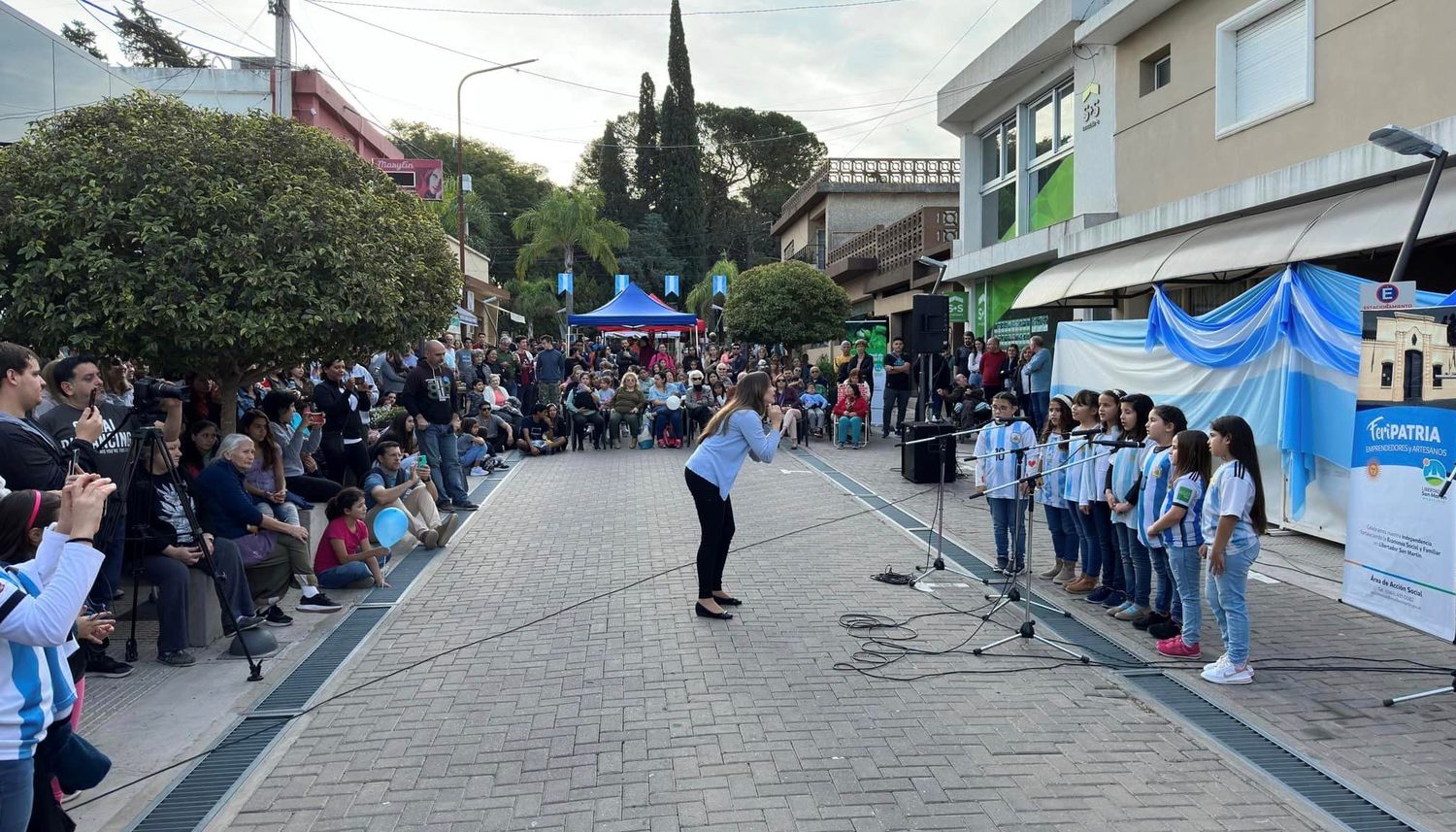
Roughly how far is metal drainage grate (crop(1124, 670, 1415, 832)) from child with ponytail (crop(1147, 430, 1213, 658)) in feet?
1.43

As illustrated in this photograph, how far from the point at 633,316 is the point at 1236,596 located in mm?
21303

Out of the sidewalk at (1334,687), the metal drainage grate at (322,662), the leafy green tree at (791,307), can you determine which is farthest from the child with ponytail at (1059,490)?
the leafy green tree at (791,307)

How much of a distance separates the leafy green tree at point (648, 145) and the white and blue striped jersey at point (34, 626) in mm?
60228

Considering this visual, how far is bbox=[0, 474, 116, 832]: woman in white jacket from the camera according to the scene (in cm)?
292

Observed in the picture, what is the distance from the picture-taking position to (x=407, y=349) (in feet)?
29.5

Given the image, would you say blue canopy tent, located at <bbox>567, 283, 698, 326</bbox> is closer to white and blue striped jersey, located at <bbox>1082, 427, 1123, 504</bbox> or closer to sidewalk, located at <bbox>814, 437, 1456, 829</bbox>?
sidewalk, located at <bbox>814, 437, 1456, 829</bbox>

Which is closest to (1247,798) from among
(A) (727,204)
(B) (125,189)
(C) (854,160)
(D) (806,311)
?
(B) (125,189)

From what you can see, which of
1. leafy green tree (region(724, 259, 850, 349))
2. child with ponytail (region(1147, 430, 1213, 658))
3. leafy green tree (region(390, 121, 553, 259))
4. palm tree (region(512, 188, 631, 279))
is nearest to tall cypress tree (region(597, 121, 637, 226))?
leafy green tree (region(390, 121, 553, 259))

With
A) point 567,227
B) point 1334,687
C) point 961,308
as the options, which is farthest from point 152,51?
point 1334,687

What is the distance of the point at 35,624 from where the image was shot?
2.91 metres

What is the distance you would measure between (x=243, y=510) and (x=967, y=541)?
6556mm

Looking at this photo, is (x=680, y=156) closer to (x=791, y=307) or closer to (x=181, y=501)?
(x=791, y=307)

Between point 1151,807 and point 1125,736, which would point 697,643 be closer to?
point 1125,736

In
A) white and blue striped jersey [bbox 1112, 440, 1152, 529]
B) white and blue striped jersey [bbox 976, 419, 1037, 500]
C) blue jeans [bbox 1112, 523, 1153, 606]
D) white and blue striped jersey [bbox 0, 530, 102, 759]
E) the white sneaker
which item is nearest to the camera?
white and blue striped jersey [bbox 0, 530, 102, 759]
